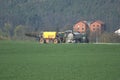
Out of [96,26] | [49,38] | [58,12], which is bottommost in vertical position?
[49,38]

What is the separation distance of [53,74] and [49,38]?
35034 millimetres

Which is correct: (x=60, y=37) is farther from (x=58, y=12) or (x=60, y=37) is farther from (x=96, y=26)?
(x=58, y=12)

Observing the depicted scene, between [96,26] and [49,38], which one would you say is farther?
[96,26]

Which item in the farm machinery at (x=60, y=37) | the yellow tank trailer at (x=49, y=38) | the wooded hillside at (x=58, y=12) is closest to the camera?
the yellow tank trailer at (x=49, y=38)

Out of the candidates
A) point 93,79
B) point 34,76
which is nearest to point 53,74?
point 34,76

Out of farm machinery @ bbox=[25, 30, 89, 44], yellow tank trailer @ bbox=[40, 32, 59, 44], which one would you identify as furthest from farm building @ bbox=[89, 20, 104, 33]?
yellow tank trailer @ bbox=[40, 32, 59, 44]

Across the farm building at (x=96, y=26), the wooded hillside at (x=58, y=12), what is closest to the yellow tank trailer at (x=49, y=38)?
the farm building at (x=96, y=26)

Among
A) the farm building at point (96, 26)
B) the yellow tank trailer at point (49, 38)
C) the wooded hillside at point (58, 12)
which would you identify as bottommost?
the yellow tank trailer at point (49, 38)

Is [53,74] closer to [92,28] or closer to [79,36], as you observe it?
[79,36]

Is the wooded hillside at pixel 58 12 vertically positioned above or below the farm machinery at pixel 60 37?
above

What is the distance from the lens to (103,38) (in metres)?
55.0

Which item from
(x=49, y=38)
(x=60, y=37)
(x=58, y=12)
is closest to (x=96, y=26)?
(x=58, y=12)

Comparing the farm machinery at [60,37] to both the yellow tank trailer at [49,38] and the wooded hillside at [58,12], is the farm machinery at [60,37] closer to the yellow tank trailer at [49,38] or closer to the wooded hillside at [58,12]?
the yellow tank trailer at [49,38]

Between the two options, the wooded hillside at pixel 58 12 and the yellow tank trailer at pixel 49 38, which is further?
the wooded hillside at pixel 58 12
